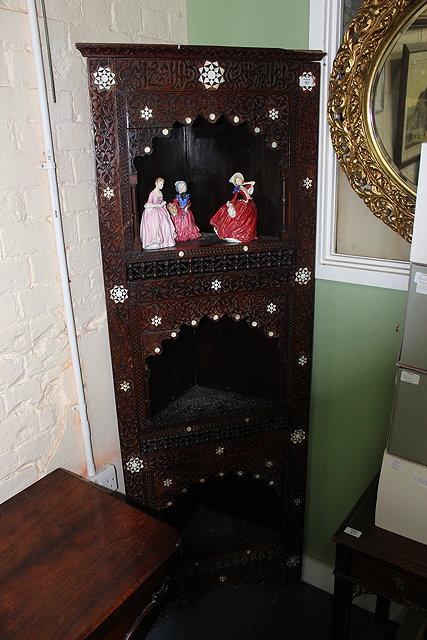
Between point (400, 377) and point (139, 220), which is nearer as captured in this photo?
point (400, 377)

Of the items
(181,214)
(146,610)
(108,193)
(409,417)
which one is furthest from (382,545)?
(108,193)

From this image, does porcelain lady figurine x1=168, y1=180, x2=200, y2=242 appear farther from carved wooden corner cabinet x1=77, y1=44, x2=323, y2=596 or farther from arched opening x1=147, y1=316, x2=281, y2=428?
arched opening x1=147, y1=316, x2=281, y2=428

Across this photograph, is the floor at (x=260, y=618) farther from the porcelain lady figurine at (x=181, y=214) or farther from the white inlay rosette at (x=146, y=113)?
the white inlay rosette at (x=146, y=113)

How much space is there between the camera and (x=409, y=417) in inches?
54.2

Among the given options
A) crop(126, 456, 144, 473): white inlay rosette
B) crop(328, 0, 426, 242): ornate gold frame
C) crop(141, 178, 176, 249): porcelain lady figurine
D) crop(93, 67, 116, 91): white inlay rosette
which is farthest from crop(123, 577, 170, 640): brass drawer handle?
crop(93, 67, 116, 91): white inlay rosette

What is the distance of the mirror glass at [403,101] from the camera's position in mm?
1460

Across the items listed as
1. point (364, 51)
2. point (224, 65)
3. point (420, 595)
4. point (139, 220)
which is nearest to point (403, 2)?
point (364, 51)

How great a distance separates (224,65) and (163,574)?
1366 mm

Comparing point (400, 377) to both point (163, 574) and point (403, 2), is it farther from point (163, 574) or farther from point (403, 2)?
point (403, 2)

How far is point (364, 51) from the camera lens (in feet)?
4.98

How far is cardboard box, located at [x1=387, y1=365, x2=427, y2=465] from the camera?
4.39ft

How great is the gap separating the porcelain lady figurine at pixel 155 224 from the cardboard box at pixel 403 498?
35.1 inches

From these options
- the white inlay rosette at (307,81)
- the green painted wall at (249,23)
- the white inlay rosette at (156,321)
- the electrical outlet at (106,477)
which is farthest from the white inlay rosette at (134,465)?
the green painted wall at (249,23)

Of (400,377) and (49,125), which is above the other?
(49,125)
